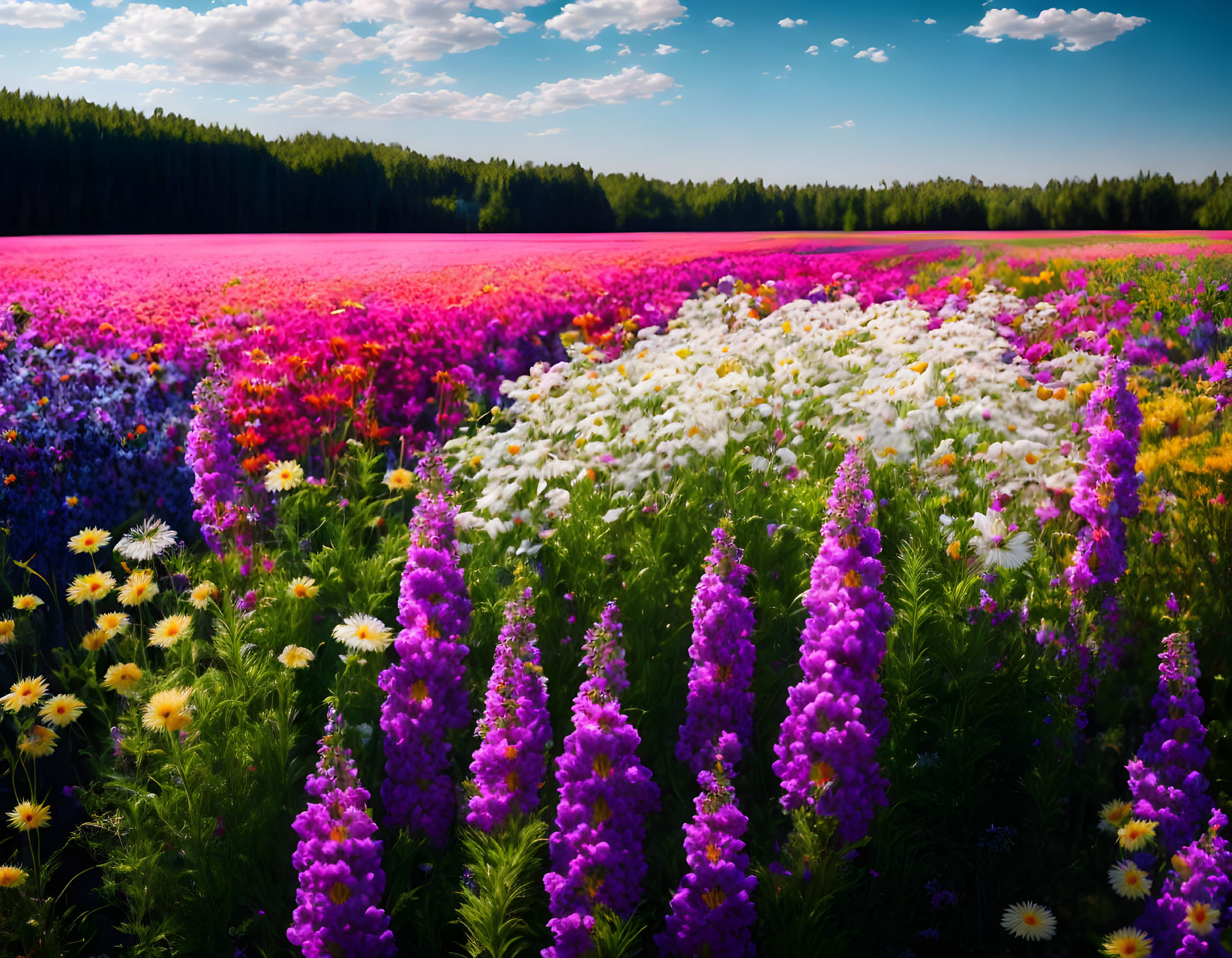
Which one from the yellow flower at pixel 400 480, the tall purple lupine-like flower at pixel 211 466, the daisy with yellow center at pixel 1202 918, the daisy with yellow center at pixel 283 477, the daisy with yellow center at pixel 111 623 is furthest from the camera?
the yellow flower at pixel 400 480

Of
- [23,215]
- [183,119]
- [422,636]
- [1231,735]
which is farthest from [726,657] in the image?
[183,119]

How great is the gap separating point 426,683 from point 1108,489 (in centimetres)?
277

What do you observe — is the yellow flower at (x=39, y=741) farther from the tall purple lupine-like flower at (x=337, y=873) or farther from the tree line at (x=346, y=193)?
the tree line at (x=346, y=193)

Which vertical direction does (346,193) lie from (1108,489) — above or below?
above

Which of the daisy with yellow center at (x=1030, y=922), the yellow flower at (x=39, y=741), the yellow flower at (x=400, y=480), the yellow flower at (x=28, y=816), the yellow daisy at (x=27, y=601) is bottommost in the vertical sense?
the daisy with yellow center at (x=1030, y=922)

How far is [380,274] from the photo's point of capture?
10281 millimetres

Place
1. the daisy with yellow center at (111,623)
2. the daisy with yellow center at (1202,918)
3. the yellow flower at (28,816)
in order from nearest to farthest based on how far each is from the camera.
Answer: the daisy with yellow center at (1202,918)
the yellow flower at (28,816)
the daisy with yellow center at (111,623)

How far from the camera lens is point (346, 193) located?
27812 mm

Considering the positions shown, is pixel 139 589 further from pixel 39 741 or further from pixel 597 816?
pixel 597 816

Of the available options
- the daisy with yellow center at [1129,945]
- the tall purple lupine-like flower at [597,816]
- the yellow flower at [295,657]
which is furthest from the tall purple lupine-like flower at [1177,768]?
the yellow flower at [295,657]

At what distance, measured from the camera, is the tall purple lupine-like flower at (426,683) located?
3031 mm

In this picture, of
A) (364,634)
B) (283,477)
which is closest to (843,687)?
(364,634)

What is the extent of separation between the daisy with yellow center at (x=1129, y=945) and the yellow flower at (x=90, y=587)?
406 centimetres

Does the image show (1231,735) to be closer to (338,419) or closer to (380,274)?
(338,419)
